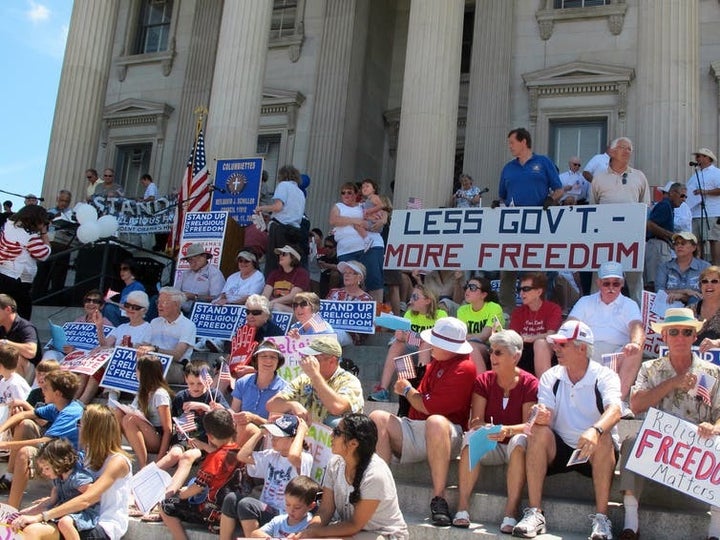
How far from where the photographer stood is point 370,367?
9.80 metres

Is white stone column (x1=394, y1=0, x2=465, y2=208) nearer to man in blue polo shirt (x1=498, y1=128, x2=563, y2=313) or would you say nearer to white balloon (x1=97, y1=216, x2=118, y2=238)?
man in blue polo shirt (x1=498, y1=128, x2=563, y2=313)

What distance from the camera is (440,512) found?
6031 millimetres

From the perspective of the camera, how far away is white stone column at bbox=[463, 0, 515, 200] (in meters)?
16.7

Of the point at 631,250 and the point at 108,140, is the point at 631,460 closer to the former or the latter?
the point at 631,250

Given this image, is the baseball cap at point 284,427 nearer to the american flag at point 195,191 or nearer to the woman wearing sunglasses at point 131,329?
the woman wearing sunglasses at point 131,329

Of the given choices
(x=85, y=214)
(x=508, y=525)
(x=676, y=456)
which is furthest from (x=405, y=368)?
(x=85, y=214)

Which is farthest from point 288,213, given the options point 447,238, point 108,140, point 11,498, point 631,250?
point 108,140

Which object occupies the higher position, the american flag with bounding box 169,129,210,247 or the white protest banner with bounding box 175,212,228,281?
the american flag with bounding box 169,129,210,247

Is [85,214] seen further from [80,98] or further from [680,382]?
[680,382]

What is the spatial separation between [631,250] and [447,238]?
2118mm

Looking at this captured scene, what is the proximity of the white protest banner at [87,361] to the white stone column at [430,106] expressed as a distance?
5.39 metres

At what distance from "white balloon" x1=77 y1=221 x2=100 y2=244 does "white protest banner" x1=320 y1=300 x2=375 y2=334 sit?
5166 millimetres

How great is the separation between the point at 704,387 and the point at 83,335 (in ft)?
23.1

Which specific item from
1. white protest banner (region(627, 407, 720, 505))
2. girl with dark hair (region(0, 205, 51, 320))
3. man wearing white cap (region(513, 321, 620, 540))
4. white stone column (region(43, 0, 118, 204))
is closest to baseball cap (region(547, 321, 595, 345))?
man wearing white cap (region(513, 321, 620, 540))
